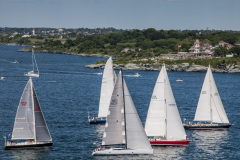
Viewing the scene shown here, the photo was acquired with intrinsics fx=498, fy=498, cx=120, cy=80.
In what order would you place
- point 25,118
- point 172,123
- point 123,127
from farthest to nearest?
point 172,123, point 25,118, point 123,127

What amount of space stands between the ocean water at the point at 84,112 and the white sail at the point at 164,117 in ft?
5.69

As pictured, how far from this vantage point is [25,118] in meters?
50.7

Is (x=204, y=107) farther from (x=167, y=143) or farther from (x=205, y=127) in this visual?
(x=167, y=143)

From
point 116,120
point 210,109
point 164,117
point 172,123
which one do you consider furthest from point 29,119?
point 210,109

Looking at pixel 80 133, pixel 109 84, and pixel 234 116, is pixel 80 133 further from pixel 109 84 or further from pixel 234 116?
pixel 234 116

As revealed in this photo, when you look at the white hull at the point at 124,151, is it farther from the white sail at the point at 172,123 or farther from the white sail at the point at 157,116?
the white sail at the point at 172,123

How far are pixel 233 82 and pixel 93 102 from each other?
63.8 metres

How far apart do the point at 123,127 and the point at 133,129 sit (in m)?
1.04

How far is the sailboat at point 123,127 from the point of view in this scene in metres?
46.9

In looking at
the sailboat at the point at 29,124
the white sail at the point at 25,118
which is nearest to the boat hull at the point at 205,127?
the sailboat at the point at 29,124

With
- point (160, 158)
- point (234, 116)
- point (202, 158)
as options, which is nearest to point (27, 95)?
point (160, 158)

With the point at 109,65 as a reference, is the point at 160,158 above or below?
below

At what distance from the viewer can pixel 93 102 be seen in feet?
296

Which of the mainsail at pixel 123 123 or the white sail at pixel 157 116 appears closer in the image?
the mainsail at pixel 123 123
